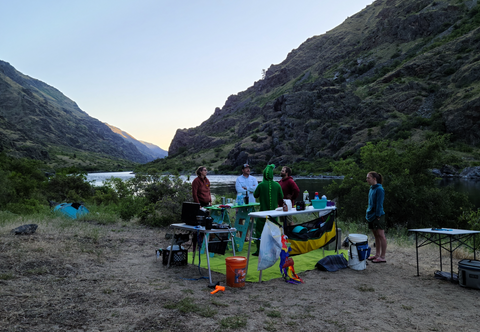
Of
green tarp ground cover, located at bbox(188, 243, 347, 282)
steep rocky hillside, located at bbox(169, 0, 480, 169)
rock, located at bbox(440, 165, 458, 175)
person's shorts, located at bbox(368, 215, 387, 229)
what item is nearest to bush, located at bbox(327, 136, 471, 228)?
green tarp ground cover, located at bbox(188, 243, 347, 282)

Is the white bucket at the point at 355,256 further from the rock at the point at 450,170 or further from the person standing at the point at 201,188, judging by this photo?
the rock at the point at 450,170

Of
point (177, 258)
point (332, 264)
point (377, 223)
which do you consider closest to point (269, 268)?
point (332, 264)

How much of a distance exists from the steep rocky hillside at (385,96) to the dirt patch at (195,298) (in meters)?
51.1

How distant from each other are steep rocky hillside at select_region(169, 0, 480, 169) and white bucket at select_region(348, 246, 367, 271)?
50.1 meters

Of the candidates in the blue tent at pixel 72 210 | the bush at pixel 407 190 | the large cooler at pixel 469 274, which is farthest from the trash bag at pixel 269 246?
the blue tent at pixel 72 210

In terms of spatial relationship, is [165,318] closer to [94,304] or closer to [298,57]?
[94,304]

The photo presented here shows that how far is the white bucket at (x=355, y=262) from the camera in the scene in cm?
637

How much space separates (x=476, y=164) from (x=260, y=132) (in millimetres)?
60707

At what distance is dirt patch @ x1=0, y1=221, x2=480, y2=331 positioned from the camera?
370 centimetres

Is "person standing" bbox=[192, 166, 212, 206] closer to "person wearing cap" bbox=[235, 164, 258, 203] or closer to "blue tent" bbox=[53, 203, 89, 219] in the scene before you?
"person wearing cap" bbox=[235, 164, 258, 203]

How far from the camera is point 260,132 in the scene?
95250 mm

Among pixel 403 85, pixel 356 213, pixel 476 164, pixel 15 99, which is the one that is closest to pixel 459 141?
pixel 476 164

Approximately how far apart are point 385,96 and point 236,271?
242 ft

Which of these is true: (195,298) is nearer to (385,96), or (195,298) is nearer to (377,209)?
(377,209)
